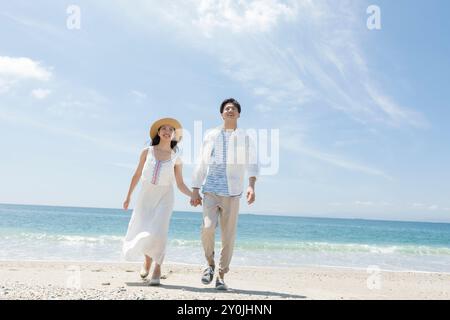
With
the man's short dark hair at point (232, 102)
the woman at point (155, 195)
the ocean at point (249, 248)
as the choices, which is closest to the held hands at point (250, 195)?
the woman at point (155, 195)

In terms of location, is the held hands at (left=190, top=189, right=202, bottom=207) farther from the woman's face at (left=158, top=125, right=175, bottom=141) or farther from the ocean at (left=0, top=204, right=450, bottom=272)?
the ocean at (left=0, top=204, right=450, bottom=272)

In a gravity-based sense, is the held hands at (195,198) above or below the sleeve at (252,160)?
below

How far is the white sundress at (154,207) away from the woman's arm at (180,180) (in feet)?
0.19

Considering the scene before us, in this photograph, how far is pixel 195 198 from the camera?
525 centimetres

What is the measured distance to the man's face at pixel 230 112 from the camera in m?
5.31

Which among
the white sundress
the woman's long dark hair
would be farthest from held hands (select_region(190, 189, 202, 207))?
the woman's long dark hair

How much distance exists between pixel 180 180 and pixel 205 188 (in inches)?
19.2

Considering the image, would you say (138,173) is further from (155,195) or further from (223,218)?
(223,218)

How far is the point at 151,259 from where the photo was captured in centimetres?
561

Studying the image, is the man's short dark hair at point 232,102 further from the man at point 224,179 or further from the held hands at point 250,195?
the held hands at point 250,195

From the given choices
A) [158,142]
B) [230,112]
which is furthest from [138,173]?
[230,112]

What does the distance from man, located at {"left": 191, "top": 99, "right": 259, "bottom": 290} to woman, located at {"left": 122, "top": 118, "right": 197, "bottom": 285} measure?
34 centimetres
